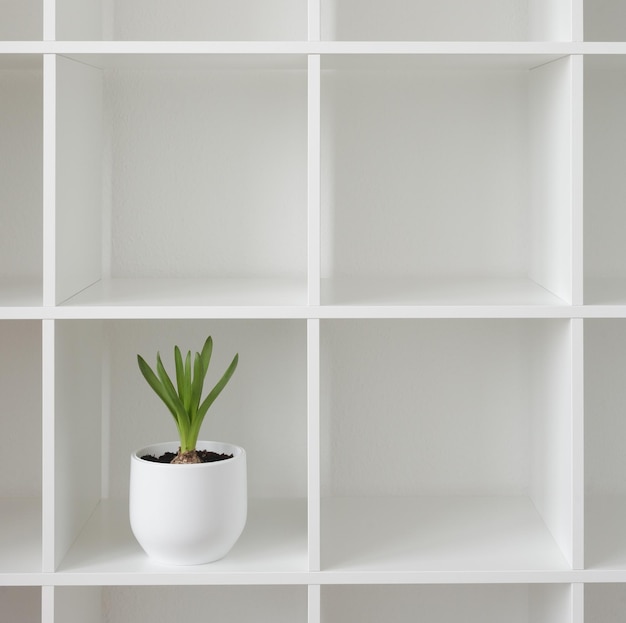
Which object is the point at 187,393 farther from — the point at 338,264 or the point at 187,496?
the point at 338,264

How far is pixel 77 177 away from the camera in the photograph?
57.5 inches

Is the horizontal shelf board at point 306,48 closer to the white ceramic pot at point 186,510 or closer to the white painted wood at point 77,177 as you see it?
the white painted wood at point 77,177

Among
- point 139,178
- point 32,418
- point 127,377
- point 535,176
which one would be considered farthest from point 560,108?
point 32,418

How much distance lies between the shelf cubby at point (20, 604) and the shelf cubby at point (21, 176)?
0.52 metres

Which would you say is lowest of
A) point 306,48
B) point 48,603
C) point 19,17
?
point 48,603

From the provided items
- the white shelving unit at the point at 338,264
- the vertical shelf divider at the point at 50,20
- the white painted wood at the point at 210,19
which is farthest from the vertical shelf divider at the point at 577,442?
the vertical shelf divider at the point at 50,20

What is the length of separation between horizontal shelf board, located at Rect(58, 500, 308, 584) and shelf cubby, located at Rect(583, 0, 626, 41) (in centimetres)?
92

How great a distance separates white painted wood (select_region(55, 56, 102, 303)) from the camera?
1343 mm

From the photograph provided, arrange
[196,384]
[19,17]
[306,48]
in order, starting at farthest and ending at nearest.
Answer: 1. [19,17]
2. [196,384]
3. [306,48]

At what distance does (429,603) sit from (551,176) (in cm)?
75

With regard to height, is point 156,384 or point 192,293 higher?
point 192,293

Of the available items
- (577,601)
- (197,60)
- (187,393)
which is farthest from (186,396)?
(577,601)

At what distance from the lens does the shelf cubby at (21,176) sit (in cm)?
163

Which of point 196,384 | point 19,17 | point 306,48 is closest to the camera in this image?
point 306,48
